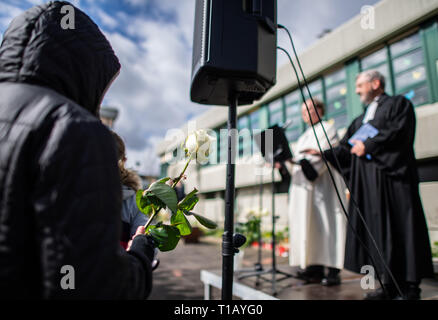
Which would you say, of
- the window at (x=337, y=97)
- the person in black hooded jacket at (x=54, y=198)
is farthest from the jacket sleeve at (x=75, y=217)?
the window at (x=337, y=97)

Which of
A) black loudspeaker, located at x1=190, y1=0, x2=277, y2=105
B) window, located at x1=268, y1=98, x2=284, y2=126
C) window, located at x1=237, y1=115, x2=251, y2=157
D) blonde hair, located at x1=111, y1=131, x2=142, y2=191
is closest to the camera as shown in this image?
black loudspeaker, located at x1=190, y1=0, x2=277, y2=105

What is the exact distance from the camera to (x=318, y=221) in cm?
336

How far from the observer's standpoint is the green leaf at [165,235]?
0.92 m

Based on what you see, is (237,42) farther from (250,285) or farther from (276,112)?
(276,112)

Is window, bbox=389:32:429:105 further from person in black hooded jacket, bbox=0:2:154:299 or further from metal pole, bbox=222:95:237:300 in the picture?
person in black hooded jacket, bbox=0:2:154:299

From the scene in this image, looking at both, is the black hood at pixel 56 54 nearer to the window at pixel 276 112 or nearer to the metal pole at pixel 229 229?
the metal pole at pixel 229 229

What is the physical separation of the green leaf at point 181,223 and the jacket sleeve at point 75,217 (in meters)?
0.39

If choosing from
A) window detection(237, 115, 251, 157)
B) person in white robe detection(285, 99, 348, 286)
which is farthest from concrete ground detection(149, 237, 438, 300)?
window detection(237, 115, 251, 157)

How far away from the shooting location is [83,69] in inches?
28.4

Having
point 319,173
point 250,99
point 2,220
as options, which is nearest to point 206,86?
point 250,99

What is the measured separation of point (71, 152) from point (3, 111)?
19 centimetres

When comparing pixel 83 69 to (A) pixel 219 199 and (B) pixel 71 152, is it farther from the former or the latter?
(A) pixel 219 199

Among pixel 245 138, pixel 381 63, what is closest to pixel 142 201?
pixel 381 63

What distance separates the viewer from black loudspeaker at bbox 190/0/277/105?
1115 millimetres
